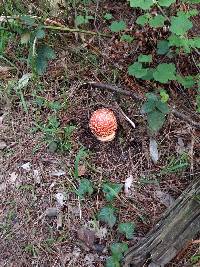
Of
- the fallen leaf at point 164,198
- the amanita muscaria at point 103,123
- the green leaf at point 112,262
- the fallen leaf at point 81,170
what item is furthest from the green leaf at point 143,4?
the green leaf at point 112,262

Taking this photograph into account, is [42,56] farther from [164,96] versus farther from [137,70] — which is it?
[164,96]

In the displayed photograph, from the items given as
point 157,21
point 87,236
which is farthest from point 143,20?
point 87,236

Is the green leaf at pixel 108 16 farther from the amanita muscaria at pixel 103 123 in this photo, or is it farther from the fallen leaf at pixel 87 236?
the fallen leaf at pixel 87 236

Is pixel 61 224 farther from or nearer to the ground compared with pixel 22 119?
nearer to the ground

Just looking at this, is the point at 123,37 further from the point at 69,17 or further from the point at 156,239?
the point at 156,239

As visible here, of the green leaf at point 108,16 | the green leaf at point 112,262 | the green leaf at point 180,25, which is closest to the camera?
the green leaf at point 112,262

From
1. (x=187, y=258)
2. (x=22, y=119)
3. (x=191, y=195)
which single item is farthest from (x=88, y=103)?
(x=187, y=258)
